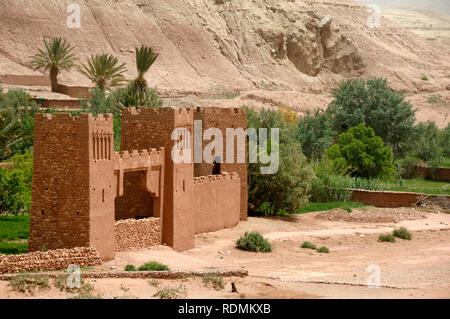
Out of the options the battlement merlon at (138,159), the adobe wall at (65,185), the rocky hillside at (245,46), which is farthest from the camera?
the rocky hillside at (245,46)

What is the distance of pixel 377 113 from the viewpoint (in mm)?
56469

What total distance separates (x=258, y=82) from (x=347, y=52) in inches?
684

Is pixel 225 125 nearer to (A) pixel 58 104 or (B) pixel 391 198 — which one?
(B) pixel 391 198

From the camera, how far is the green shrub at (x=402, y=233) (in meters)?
30.3

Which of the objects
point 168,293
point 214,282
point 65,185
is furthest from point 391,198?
point 168,293

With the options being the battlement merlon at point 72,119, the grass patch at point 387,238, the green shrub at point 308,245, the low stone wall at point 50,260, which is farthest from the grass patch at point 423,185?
the low stone wall at point 50,260

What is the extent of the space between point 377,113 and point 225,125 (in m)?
→ 29.0

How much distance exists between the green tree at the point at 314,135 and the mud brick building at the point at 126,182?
19.6m

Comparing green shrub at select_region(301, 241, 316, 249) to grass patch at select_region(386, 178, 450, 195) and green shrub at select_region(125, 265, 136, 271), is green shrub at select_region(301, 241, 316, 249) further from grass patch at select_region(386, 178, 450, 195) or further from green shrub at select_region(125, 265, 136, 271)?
grass patch at select_region(386, 178, 450, 195)

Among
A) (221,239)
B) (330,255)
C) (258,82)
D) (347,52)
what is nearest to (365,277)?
(330,255)

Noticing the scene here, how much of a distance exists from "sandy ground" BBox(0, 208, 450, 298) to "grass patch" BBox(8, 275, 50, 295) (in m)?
0.17

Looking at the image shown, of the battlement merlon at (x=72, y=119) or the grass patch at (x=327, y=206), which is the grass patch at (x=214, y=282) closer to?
the battlement merlon at (x=72, y=119)
